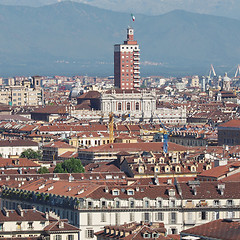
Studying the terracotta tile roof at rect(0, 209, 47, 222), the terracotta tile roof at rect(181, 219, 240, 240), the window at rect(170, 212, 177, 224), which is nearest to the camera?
the terracotta tile roof at rect(181, 219, 240, 240)

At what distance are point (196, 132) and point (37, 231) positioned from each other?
278ft

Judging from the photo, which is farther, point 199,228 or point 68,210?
point 68,210

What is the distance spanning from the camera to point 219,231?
40219 millimetres

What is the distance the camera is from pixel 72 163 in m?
90.2

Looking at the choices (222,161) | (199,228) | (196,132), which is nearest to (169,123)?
(196,132)

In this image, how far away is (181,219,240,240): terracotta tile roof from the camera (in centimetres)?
3928

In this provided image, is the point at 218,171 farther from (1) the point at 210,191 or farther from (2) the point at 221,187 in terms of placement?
(1) the point at 210,191

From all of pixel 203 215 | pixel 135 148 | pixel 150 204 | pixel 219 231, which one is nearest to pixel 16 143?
pixel 135 148

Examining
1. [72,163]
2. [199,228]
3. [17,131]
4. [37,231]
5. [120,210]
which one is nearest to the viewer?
[199,228]

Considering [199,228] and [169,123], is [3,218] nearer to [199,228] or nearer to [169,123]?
[199,228]

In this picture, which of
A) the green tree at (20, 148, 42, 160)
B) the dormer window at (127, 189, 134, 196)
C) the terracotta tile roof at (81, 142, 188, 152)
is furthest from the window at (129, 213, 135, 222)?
the green tree at (20, 148, 42, 160)

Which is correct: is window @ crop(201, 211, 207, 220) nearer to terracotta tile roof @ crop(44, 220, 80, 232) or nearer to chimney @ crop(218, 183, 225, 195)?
chimney @ crop(218, 183, 225, 195)

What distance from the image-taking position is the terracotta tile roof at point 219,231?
3928 cm

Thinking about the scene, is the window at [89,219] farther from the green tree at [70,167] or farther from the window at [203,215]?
the green tree at [70,167]
